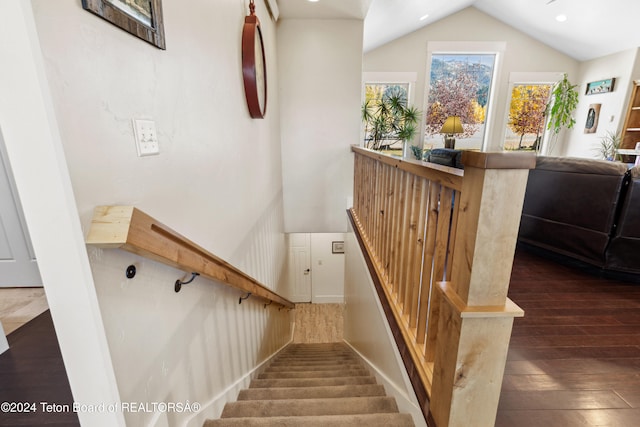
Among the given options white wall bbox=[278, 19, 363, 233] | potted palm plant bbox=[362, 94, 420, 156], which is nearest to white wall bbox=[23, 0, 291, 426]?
white wall bbox=[278, 19, 363, 233]

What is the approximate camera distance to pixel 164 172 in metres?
0.96

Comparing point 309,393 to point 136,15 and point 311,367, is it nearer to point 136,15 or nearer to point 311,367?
point 311,367

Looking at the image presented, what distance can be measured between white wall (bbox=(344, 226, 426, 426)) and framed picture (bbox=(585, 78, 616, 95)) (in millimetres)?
6122

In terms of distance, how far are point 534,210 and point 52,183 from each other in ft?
11.2

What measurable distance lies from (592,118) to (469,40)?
2832 millimetres

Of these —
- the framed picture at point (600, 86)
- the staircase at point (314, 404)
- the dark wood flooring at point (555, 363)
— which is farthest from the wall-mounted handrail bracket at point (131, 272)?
the framed picture at point (600, 86)

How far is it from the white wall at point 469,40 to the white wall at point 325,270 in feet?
10.9

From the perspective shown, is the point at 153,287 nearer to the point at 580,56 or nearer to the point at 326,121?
the point at 326,121

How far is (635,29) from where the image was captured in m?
4.57

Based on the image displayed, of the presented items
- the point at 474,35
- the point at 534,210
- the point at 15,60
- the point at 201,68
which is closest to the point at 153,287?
the point at 15,60

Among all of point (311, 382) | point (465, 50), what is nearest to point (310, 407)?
point (311, 382)

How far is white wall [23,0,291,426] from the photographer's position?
628 mm

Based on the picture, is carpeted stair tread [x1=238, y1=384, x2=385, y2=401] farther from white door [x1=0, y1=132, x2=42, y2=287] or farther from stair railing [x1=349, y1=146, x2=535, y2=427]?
Result: white door [x1=0, y1=132, x2=42, y2=287]

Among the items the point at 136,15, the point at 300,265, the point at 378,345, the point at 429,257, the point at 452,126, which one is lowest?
the point at 300,265
